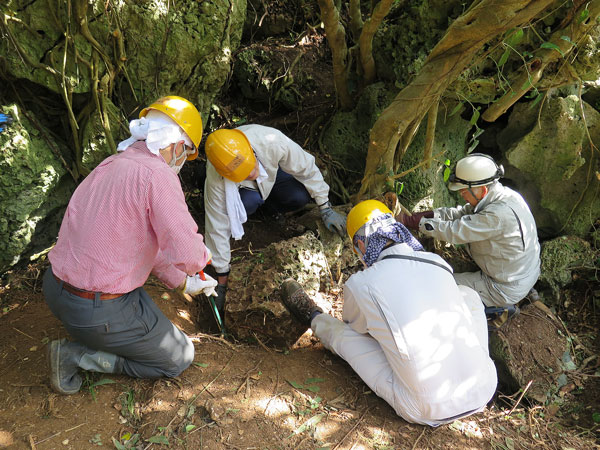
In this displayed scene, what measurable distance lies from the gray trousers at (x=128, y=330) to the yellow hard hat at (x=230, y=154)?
107 cm

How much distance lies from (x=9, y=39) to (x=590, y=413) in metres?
5.47

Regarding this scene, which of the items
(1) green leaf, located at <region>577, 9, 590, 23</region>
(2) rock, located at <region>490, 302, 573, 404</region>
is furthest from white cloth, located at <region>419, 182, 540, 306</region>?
(1) green leaf, located at <region>577, 9, 590, 23</region>

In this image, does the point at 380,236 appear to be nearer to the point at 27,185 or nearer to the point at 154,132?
the point at 154,132

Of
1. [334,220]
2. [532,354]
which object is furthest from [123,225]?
[532,354]

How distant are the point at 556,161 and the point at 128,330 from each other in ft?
14.7

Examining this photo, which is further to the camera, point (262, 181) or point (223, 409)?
point (262, 181)

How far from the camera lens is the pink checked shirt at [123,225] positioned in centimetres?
200

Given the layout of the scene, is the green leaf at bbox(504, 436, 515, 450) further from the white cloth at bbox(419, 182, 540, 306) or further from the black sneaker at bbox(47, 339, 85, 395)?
the black sneaker at bbox(47, 339, 85, 395)

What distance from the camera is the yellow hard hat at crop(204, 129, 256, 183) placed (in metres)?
3.00

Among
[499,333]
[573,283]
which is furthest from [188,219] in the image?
[573,283]

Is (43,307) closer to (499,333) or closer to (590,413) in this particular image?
(499,333)

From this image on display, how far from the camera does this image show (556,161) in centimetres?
445

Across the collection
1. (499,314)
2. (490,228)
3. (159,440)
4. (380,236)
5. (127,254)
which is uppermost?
(127,254)

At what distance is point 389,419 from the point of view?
8.21 feet
